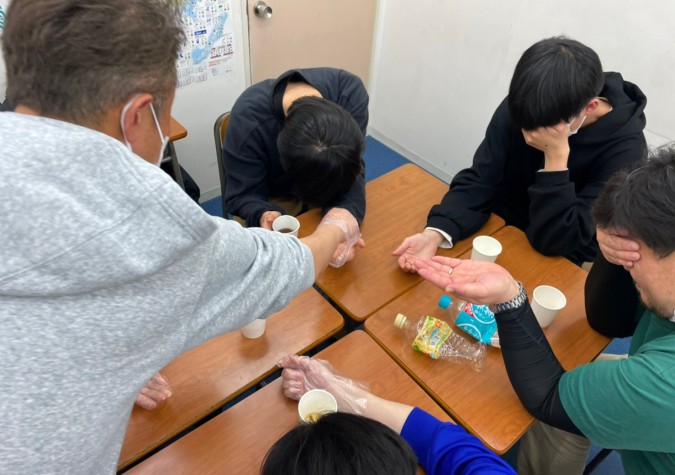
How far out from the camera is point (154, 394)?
1.26 metres

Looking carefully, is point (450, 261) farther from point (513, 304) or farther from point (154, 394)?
point (154, 394)

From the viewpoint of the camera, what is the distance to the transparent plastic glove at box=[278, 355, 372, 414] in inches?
49.8

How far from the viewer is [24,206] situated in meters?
0.61

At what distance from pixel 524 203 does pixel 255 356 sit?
1.49 meters

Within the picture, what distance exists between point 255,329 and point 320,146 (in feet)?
2.16

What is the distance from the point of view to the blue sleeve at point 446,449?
1.06 metres

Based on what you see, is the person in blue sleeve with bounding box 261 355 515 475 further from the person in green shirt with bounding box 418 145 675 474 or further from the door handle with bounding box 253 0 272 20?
the door handle with bounding box 253 0 272 20

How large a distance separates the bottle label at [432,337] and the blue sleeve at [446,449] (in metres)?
0.23

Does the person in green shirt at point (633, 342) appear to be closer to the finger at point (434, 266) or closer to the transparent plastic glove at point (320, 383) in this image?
the finger at point (434, 266)

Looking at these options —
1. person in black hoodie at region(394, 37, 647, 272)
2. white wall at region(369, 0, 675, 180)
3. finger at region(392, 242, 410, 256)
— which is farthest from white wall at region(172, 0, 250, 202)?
finger at region(392, 242, 410, 256)

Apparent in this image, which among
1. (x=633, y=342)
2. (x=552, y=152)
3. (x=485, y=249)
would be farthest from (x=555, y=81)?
(x=633, y=342)

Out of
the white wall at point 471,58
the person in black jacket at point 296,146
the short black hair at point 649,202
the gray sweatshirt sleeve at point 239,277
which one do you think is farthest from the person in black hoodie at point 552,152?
the white wall at point 471,58

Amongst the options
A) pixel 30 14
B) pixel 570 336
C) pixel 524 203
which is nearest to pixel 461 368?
pixel 570 336

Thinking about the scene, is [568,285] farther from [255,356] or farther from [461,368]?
[255,356]
